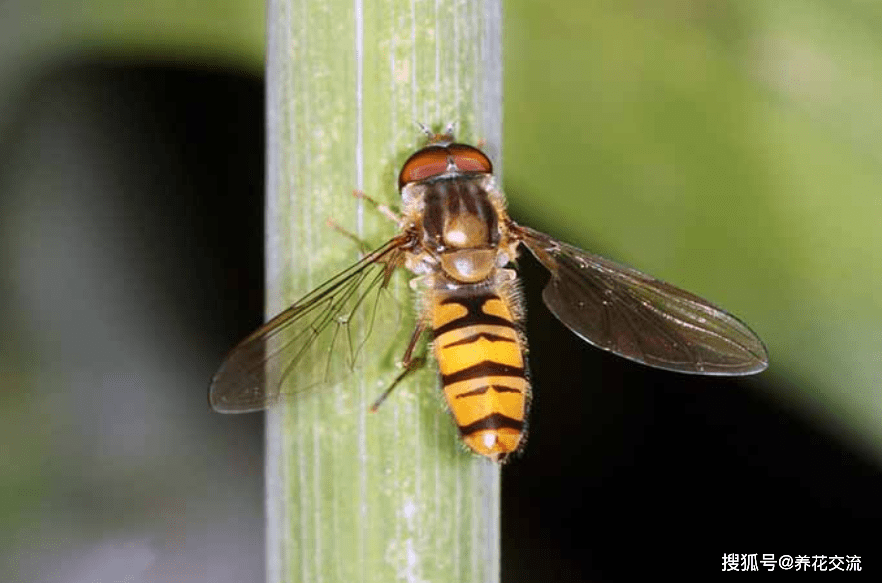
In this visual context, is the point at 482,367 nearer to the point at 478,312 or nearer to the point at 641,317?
the point at 478,312

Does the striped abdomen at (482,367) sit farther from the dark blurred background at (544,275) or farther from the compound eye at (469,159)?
the dark blurred background at (544,275)

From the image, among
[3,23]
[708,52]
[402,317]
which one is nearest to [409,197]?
[402,317]

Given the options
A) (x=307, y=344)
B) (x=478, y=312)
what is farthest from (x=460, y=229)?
(x=307, y=344)

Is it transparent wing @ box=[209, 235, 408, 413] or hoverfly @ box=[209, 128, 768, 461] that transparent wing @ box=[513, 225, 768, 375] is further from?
transparent wing @ box=[209, 235, 408, 413]

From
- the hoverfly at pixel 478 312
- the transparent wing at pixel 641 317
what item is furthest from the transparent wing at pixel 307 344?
the transparent wing at pixel 641 317

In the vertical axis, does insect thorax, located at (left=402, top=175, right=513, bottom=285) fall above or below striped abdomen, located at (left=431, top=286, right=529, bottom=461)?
above

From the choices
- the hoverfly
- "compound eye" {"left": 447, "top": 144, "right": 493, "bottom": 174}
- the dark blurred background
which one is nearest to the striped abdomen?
the hoverfly

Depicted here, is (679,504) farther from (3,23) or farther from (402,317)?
(3,23)
